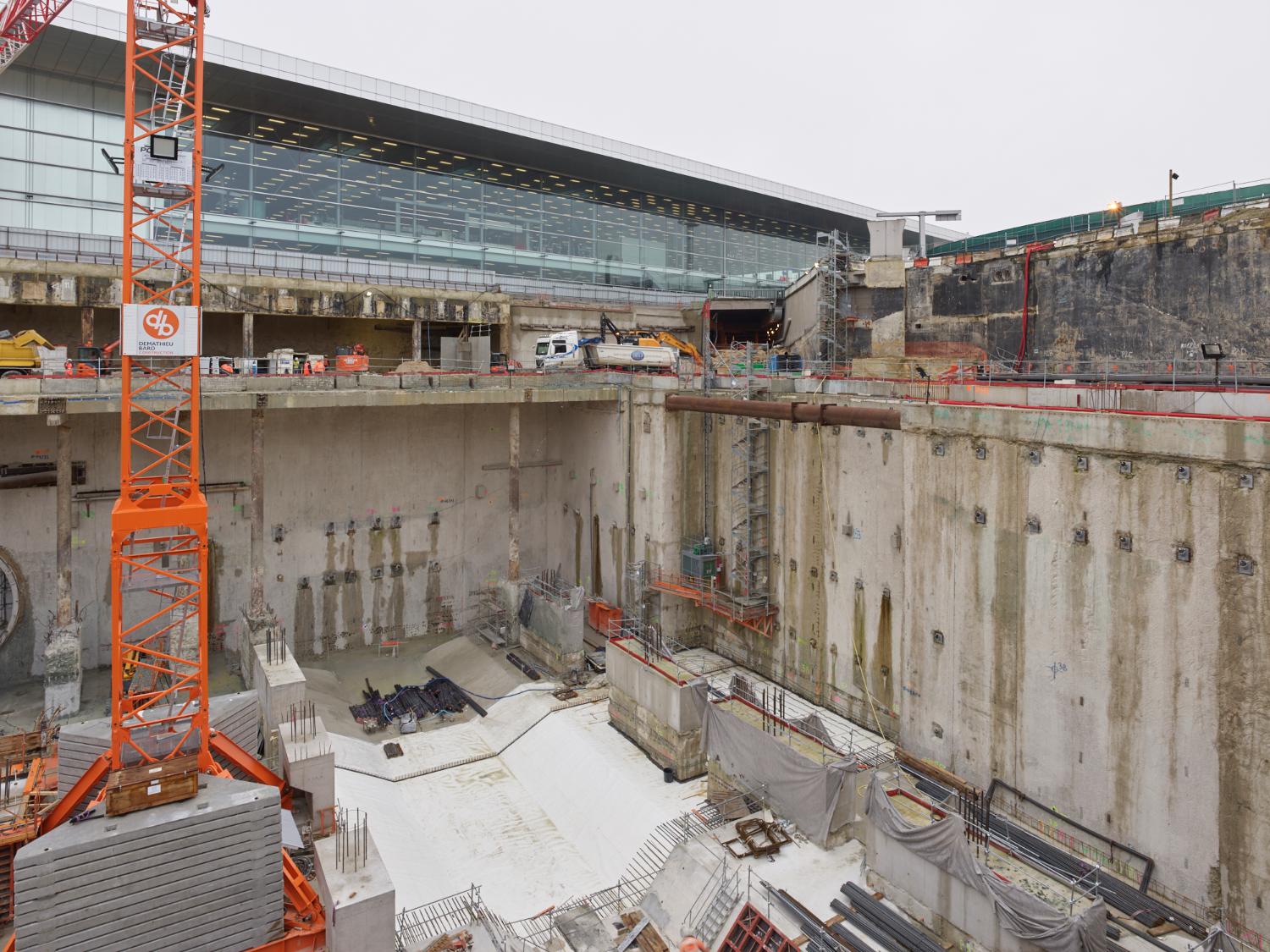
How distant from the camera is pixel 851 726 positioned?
19281 mm

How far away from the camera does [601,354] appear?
1117 inches

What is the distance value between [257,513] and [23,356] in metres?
6.87

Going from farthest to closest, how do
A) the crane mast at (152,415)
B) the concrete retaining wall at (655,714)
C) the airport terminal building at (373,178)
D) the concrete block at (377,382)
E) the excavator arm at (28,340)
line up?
the airport terminal building at (373,178), the concrete block at (377,382), the excavator arm at (28,340), the concrete retaining wall at (655,714), the crane mast at (152,415)

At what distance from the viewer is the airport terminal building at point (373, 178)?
27.3m

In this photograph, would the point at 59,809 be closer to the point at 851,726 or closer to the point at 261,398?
the point at 261,398

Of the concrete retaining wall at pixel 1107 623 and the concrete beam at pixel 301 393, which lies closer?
the concrete retaining wall at pixel 1107 623

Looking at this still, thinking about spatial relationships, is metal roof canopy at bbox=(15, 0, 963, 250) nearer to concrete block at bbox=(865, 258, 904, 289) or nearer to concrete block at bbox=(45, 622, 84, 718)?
concrete block at bbox=(865, 258, 904, 289)

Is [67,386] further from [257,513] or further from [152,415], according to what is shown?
[152,415]

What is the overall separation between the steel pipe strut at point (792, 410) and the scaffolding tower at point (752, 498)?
76 cm

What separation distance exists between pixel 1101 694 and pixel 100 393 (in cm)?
2279

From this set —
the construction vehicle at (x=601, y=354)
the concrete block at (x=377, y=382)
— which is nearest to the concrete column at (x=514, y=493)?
the construction vehicle at (x=601, y=354)

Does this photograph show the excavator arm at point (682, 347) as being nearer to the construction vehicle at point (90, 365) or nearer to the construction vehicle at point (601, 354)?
the construction vehicle at point (601, 354)

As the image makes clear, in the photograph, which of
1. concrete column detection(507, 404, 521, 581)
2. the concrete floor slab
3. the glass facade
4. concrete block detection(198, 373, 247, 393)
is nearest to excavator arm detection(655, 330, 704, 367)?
concrete column detection(507, 404, 521, 581)

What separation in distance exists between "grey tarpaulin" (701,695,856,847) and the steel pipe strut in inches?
290
